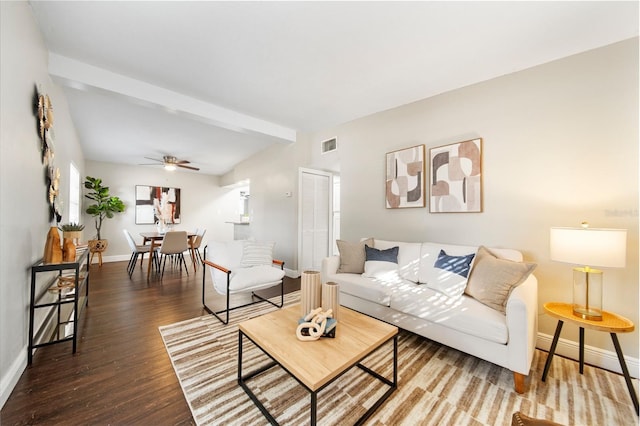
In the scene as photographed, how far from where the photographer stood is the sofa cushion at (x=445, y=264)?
7.00 feet

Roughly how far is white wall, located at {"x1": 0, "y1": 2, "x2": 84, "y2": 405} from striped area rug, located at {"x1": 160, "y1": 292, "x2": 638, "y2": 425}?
982 mm

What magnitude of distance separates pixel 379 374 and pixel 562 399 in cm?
115

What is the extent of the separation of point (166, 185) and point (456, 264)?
735 cm

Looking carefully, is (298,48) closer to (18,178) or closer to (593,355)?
(18,178)

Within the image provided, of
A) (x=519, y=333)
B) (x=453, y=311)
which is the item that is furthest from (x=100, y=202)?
(x=519, y=333)

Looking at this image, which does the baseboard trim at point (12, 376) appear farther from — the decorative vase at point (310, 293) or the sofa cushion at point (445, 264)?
the sofa cushion at point (445, 264)

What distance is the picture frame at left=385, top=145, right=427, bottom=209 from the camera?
3.03 m

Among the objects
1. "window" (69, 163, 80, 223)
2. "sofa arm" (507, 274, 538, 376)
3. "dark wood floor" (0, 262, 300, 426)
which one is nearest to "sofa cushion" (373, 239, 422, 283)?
"sofa arm" (507, 274, 538, 376)

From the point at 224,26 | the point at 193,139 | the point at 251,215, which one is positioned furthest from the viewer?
the point at 251,215

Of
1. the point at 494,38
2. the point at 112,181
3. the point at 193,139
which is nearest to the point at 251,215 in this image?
the point at 193,139

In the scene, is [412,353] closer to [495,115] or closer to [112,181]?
[495,115]

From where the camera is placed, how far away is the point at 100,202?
569 cm

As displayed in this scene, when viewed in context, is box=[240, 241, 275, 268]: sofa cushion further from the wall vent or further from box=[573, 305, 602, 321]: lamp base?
box=[573, 305, 602, 321]: lamp base

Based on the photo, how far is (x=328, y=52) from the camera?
225 cm
